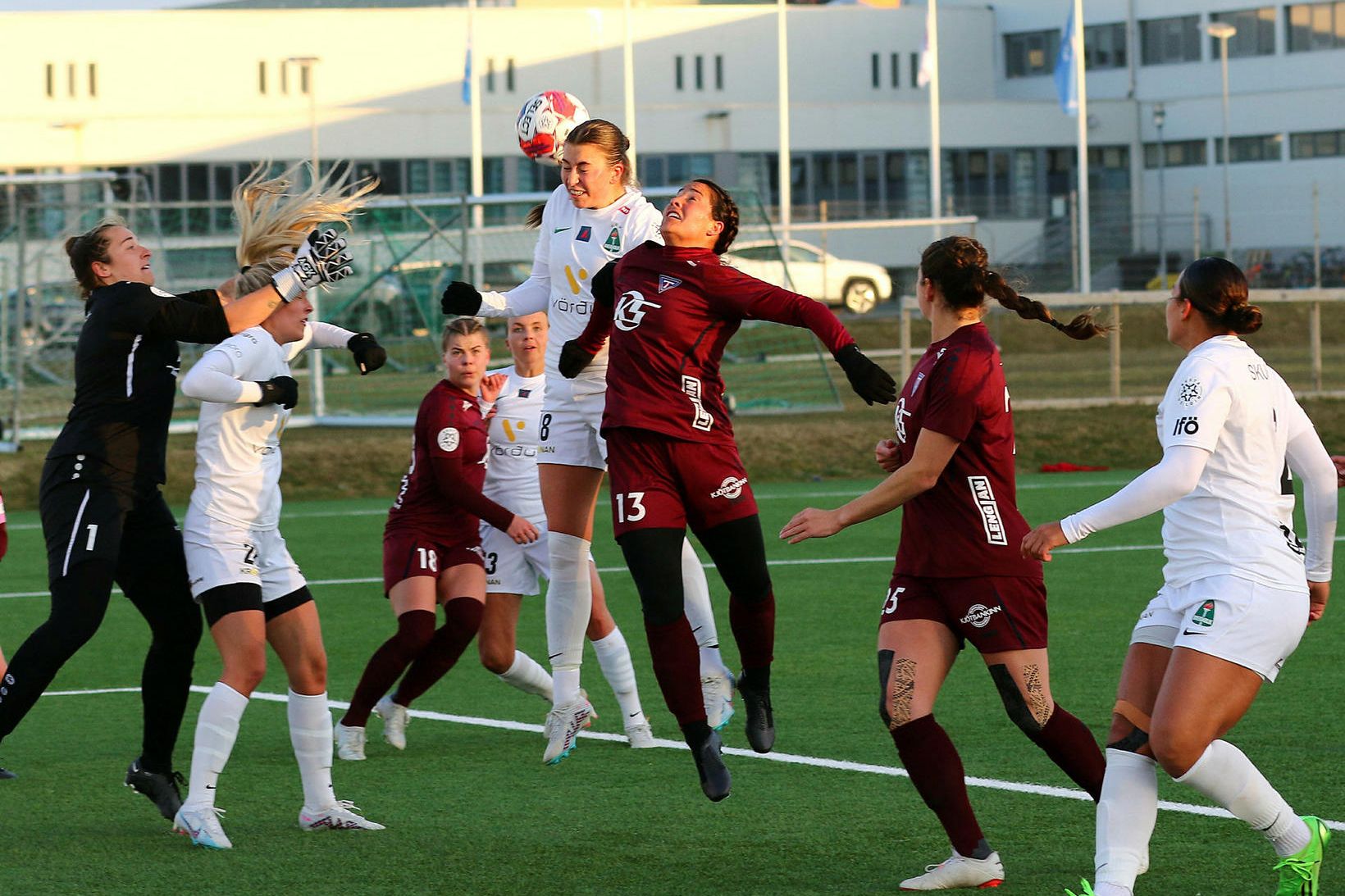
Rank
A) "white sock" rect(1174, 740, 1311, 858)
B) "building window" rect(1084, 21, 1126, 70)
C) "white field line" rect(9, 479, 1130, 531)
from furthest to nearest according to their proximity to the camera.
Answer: "building window" rect(1084, 21, 1126, 70) < "white field line" rect(9, 479, 1130, 531) < "white sock" rect(1174, 740, 1311, 858)

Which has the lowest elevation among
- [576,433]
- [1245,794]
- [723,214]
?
[1245,794]

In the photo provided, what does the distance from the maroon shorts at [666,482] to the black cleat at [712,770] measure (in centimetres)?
73

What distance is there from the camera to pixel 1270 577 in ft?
15.6

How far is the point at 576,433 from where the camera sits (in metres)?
7.09

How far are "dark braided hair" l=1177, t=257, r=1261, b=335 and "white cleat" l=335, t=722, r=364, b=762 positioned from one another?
4.04 meters

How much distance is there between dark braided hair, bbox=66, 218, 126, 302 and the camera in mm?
6332

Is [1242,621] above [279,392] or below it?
below

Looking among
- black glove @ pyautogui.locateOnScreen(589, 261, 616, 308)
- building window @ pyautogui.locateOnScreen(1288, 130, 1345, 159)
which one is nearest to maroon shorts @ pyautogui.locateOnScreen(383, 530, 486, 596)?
black glove @ pyautogui.locateOnScreen(589, 261, 616, 308)

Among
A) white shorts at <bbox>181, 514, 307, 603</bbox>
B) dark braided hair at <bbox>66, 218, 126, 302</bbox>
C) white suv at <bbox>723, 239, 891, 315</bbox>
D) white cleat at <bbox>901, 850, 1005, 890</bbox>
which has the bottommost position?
white cleat at <bbox>901, 850, 1005, 890</bbox>

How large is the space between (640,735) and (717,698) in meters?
0.71

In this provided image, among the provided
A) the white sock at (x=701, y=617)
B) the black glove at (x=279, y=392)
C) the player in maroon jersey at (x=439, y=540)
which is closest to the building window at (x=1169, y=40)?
the player in maroon jersey at (x=439, y=540)

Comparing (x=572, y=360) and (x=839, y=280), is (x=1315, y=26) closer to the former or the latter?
(x=839, y=280)

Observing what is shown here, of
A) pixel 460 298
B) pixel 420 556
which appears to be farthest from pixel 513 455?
pixel 460 298

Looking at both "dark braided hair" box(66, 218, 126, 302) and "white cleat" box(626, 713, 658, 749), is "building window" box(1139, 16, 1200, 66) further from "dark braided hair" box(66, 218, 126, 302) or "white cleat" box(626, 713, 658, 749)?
"dark braided hair" box(66, 218, 126, 302)
